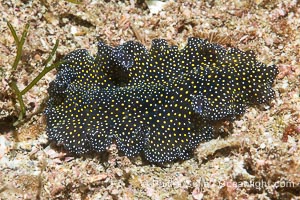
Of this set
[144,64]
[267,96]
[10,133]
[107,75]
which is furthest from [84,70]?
[267,96]

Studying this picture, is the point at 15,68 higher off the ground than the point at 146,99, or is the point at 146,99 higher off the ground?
the point at 15,68

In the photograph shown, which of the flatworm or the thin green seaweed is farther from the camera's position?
the flatworm

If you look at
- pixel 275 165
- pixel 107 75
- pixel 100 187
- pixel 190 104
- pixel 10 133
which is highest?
pixel 107 75

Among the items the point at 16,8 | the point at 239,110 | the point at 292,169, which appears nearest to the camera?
the point at 292,169

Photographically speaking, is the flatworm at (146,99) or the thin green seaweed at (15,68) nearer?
the thin green seaweed at (15,68)

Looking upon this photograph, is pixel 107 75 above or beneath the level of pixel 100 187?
above

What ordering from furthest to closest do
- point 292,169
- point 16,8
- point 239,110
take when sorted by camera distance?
point 16,8 → point 239,110 → point 292,169

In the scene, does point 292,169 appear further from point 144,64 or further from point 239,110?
point 144,64

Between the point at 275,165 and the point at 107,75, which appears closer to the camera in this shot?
the point at 275,165
